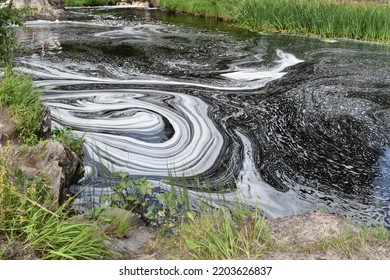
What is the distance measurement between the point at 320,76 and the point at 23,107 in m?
5.80

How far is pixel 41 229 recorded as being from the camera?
2645 mm

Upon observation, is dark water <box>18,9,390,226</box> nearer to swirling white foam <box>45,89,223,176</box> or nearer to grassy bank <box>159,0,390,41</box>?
swirling white foam <box>45,89,223,176</box>

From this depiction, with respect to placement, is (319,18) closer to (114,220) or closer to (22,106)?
(22,106)

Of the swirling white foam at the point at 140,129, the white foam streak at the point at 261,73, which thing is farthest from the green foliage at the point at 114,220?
the white foam streak at the point at 261,73

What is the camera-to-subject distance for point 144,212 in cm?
398

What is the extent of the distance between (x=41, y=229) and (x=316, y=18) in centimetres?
1178

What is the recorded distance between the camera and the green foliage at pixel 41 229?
2.57 meters

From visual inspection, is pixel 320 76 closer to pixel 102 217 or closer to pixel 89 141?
pixel 89 141

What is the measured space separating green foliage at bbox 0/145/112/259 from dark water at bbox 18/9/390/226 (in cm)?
132

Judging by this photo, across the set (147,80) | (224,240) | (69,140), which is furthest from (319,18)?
(224,240)

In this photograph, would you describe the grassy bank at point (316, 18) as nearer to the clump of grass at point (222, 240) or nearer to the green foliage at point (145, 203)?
the green foliage at point (145, 203)

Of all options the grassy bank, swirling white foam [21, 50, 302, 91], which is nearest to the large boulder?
swirling white foam [21, 50, 302, 91]

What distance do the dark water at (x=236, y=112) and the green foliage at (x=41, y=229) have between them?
1.32 metres

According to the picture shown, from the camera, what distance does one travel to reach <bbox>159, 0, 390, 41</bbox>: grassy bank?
1240cm
